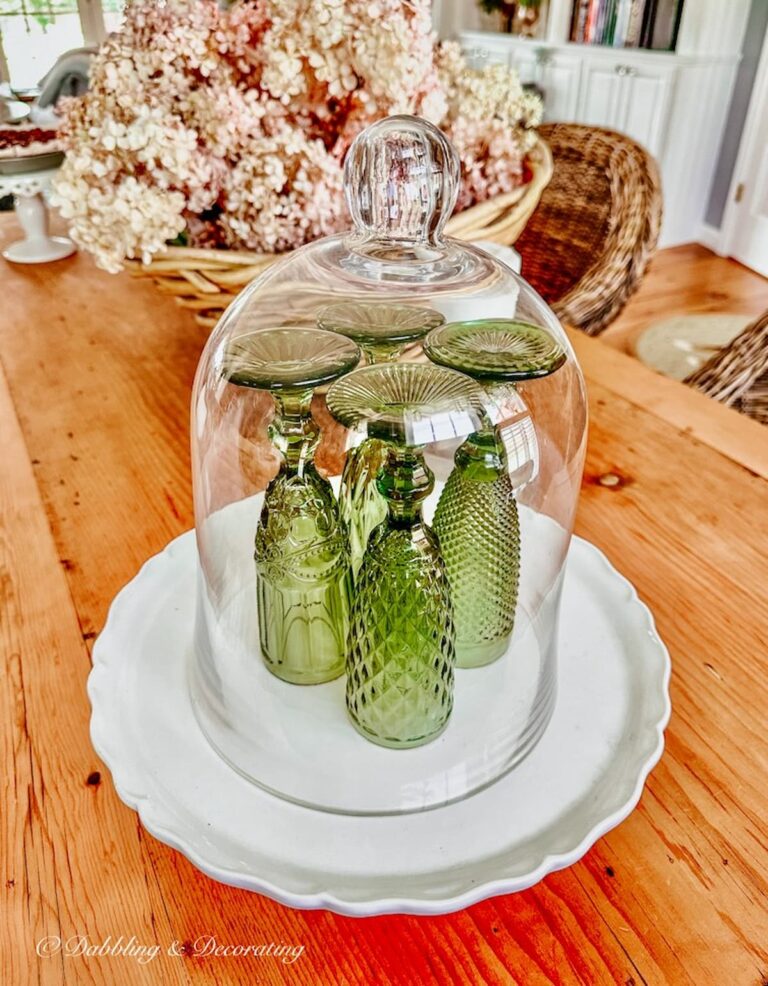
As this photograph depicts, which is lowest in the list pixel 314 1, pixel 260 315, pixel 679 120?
pixel 679 120

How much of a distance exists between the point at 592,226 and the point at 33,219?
87 centimetres

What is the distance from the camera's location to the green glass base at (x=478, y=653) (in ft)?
1.45

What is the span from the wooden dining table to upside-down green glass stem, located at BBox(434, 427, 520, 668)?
4.7 inches

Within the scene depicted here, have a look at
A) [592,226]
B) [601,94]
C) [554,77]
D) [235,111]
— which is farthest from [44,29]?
[235,111]

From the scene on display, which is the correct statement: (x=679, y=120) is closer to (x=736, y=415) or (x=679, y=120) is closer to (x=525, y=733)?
(x=736, y=415)

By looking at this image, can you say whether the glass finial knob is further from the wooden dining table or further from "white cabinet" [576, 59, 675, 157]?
"white cabinet" [576, 59, 675, 157]

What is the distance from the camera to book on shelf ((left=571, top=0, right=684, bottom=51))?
2.81 m

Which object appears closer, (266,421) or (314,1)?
(266,421)

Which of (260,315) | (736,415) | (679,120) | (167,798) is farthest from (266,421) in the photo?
(679,120)

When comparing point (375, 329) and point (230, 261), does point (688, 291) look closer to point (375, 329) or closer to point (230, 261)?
point (230, 261)

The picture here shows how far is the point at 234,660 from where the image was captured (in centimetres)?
45

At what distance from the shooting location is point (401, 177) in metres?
0.40

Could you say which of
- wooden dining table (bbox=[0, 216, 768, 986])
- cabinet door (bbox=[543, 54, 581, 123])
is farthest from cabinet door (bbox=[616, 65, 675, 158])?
wooden dining table (bbox=[0, 216, 768, 986])

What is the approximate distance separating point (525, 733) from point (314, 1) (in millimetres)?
550
